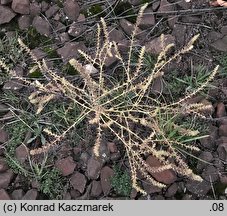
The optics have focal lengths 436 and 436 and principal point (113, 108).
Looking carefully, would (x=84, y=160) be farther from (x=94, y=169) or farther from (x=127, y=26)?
(x=127, y=26)

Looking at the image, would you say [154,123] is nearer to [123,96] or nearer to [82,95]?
[123,96]

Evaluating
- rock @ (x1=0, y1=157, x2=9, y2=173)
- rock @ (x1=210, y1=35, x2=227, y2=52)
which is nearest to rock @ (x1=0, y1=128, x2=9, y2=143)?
rock @ (x1=0, y1=157, x2=9, y2=173)

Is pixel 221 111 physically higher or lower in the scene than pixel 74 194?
higher

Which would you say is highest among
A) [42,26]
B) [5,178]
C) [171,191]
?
[42,26]

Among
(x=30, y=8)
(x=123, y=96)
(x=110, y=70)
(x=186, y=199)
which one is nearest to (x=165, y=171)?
(x=186, y=199)

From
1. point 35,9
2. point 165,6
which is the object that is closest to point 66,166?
point 35,9

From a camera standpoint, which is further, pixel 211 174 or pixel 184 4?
pixel 184 4

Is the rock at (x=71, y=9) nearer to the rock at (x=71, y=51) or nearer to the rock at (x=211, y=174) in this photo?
the rock at (x=71, y=51)
